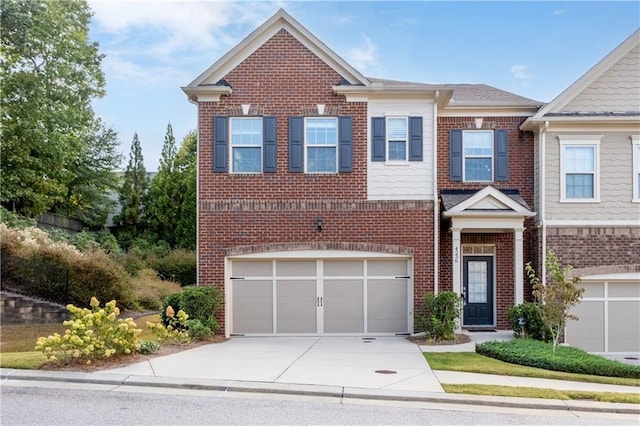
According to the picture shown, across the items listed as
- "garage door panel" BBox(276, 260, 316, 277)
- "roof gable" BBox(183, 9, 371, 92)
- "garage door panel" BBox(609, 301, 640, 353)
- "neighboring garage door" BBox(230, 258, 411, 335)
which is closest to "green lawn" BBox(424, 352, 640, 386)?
"neighboring garage door" BBox(230, 258, 411, 335)

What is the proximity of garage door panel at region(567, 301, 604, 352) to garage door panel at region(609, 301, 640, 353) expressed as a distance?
0.30 meters

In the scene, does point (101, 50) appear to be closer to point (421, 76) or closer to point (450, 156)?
point (421, 76)

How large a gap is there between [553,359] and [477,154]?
7287 mm

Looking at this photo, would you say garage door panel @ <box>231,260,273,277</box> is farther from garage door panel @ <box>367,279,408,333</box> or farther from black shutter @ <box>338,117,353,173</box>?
black shutter @ <box>338,117,353,173</box>

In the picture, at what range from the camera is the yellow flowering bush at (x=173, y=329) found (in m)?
13.5

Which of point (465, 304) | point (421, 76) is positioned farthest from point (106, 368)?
point (421, 76)

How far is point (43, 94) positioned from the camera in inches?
998

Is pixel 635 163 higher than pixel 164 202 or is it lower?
higher

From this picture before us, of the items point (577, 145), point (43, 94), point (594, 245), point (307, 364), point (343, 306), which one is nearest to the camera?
point (307, 364)

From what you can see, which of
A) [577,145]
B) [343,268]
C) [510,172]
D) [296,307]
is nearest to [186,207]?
[296,307]

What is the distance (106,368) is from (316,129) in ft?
27.3

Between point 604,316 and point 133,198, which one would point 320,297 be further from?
point 133,198

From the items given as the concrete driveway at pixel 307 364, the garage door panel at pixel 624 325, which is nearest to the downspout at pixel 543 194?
the garage door panel at pixel 624 325

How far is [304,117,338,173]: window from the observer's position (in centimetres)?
1639
